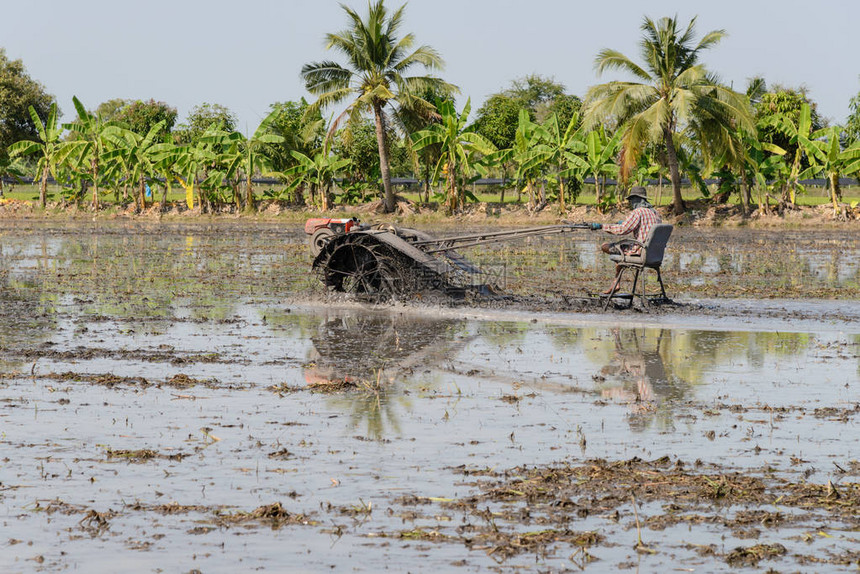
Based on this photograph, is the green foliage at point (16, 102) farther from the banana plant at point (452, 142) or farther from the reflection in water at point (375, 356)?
the reflection in water at point (375, 356)

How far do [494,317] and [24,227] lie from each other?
28662mm

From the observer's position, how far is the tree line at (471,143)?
38344 millimetres

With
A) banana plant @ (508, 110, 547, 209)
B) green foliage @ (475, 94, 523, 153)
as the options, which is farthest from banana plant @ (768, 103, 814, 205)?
green foliage @ (475, 94, 523, 153)

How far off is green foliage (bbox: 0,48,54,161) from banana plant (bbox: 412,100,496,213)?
24.7 metres

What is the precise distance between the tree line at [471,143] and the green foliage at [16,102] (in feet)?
30.7

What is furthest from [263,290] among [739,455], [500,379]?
[739,455]

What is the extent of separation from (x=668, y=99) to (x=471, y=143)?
6.83 meters

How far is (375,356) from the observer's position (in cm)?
1133

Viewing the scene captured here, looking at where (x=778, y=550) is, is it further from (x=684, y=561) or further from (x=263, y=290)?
(x=263, y=290)

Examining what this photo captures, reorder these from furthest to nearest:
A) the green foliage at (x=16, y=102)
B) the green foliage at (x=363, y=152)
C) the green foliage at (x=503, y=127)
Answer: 1. the green foliage at (x=16, y=102)
2. the green foliage at (x=503, y=127)
3. the green foliage at (x=363, y=152)

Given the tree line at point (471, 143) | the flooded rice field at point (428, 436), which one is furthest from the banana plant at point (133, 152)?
the flooded rice field at point (428, 436)

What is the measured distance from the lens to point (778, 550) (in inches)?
214

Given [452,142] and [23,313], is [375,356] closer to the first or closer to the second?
[23,313]

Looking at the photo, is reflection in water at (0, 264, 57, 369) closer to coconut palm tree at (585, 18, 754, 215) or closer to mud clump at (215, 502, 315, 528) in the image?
mud clump at (215, 502, 315, 528)
